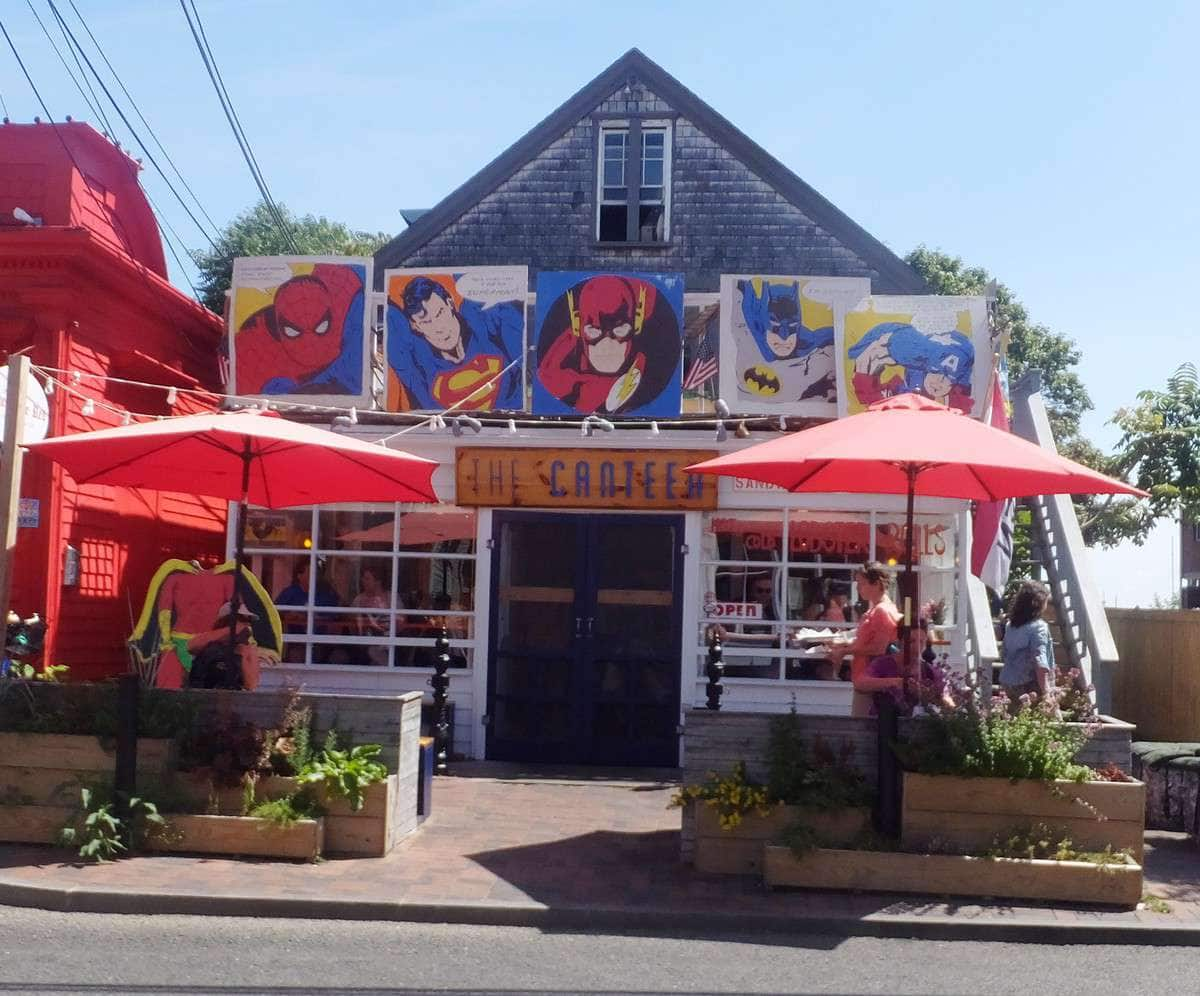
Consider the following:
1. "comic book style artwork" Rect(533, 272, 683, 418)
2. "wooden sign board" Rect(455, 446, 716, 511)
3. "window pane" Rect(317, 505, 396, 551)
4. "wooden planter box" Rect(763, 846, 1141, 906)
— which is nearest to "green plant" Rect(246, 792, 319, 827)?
"wooden planter box" Rect(763, 846, 1141, 906)

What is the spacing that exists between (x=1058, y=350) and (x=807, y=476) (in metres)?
29.9

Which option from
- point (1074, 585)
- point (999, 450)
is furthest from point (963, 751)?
point (1074, 585)

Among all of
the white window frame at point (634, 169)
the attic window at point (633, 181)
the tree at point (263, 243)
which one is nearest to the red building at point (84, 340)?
the white window frame at point (634, 169)

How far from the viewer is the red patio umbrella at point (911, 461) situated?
7352 mm

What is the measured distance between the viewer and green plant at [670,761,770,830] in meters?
7.66

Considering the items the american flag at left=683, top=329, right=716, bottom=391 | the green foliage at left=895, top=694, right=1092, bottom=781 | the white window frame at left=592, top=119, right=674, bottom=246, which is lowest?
the green foliage at left=895, top=694, right=1092, bottom=781

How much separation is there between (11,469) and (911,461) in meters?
5.42

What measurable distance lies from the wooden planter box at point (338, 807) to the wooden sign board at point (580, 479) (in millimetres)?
4628

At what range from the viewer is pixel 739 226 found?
748 inches

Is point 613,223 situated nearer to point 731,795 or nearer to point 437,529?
point 437,529

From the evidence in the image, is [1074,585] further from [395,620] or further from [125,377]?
[125,377]

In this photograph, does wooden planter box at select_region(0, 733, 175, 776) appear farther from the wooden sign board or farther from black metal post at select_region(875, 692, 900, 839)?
the wooden sign board

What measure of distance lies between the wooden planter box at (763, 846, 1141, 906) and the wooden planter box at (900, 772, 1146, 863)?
18 cm

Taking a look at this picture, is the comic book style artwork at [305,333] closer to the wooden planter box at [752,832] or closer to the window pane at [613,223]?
the wooden planter box at [752,832]
